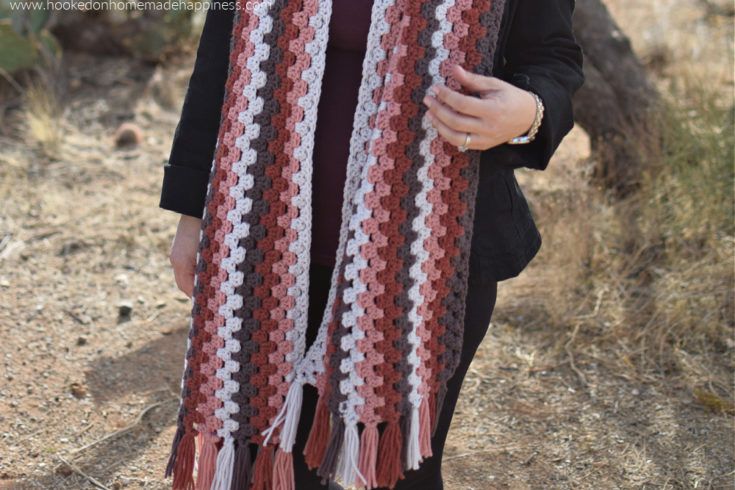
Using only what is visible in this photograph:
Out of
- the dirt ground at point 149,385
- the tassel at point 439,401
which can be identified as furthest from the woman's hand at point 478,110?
the dirt ground at point 149,385

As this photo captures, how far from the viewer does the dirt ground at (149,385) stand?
95.3 inches

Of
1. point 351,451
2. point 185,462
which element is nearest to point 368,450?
point 351,451

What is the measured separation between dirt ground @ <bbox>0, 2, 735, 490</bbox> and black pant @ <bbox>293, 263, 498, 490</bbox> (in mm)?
795

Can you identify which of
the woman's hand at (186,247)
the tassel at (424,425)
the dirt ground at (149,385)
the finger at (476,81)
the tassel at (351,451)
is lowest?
the dirt ground at (149,385)

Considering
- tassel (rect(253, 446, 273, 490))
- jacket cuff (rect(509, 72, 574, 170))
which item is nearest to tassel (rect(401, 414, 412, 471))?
tassel (rect(253, 446, 273, 490))

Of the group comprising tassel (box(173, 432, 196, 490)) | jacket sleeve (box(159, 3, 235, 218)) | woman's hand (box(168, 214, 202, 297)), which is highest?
jacket sleeve (box(159, 3, 235, 218))

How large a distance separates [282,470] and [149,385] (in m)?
1.35

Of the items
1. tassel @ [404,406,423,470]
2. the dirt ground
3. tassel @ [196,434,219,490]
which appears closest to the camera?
tassel @ [404,406,423,470]

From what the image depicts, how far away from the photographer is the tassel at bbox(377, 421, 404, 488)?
145 centimetres

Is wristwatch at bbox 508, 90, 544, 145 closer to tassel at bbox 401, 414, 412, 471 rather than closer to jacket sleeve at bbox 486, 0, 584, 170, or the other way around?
jacket sleeve at bbox 486, 0, 584, 170

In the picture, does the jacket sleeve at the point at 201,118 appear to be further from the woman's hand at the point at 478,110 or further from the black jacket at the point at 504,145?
the woman's hand at the point at 478,110

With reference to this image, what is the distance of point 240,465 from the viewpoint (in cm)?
156

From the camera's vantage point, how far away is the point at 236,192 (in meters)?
1.43

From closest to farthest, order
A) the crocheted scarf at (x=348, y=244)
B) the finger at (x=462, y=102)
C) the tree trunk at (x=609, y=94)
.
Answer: the finger at (x=462, y=102) → the crocheted scarf at (x=348, y=244) → the tree trunk at (x=609, y=94)
